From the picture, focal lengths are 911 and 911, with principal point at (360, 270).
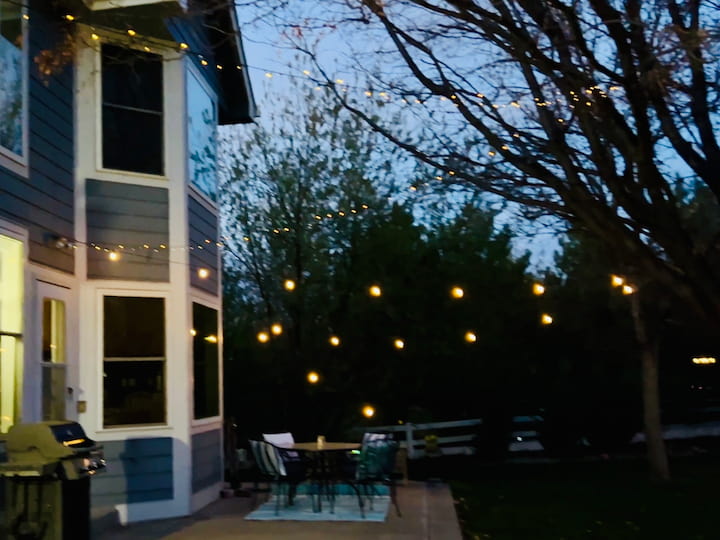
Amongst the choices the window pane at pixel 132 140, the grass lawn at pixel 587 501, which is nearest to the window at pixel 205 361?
the window pane at pixel 132 140

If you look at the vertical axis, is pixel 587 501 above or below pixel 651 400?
below

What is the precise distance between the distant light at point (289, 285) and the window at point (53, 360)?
601 centimetres

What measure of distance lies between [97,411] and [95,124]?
8.58 ft

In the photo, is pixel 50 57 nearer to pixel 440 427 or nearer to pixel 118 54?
pixel 118 54

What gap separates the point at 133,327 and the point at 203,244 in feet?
4.85

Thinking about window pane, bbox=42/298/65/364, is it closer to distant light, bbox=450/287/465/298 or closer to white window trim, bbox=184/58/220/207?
white window trim, bbox=184/58/220/207

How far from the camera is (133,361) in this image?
8.45 metres

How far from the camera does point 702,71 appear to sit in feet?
19.9

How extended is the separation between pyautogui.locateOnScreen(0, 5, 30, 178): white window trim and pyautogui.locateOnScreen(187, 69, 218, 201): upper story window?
6.84 ft

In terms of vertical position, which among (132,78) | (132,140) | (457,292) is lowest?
(457,292)

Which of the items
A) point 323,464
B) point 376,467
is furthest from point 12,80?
point 376,467

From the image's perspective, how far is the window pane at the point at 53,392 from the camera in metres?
7.55

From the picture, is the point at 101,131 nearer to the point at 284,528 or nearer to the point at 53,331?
the point at 53,331

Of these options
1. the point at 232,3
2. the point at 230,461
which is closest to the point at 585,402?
the point at 230,461
